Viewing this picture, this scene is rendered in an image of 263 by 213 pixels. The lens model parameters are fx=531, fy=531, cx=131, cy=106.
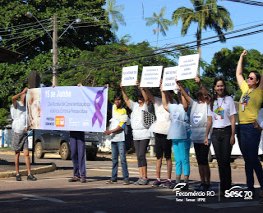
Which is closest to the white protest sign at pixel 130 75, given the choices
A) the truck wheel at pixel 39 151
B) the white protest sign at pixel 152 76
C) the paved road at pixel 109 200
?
the white protest sign at pixel 152 76

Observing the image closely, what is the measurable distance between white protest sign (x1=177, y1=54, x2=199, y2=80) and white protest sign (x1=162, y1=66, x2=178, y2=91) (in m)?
0.34

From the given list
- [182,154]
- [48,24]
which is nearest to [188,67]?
[182,154]

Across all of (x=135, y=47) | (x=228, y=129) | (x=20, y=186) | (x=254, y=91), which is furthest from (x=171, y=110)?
(x=135, y=47)

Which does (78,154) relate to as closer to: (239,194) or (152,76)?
(152,76)

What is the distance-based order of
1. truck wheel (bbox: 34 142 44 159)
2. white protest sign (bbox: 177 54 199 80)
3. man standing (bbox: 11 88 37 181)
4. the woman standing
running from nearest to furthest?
1. the woman standing
2. white protest sign (bbox: 177 54 199 80)
3. man standing (bbox: 11 88 37 181)
4. truck wheel (bbox: 34 142 44 159)

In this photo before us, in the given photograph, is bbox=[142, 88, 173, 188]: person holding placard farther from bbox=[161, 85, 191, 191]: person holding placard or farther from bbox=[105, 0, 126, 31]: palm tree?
bbox=[105, 0, 126, 31]: palm tree

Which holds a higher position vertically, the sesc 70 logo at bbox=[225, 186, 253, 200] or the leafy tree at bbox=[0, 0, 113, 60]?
the leafy tree at bbox=[0, 0, 113, 60]

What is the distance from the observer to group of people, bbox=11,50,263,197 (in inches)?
318

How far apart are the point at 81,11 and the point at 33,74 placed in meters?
26.1

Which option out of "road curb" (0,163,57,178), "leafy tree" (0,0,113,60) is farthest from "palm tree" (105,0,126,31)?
"road curb" (0,163,57,178)

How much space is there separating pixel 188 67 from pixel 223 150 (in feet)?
5.82

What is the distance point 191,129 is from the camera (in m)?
9.64

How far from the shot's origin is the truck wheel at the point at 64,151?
24453 mm

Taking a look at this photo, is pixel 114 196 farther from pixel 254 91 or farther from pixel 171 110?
pixel 254 91
